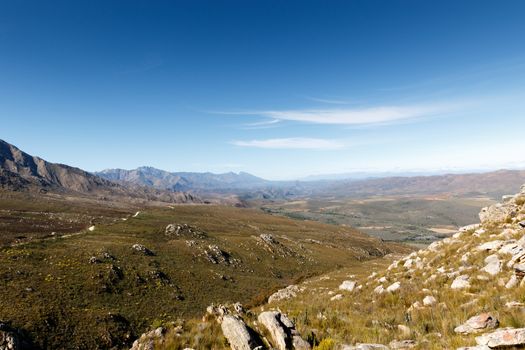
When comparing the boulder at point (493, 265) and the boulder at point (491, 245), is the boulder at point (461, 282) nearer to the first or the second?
the boulder at point (493, 265)

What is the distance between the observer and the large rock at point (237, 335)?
11974 mm

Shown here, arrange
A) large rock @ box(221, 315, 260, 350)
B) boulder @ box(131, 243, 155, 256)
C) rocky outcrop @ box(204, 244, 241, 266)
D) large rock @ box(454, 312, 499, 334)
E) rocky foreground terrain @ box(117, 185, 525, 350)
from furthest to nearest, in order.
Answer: rocky outcrop @ box(204, 244, 241, 266) < boulder @ box(131, 243, 155, 256) < large rock @ box(221, 315, 260, 350) < rocky foreground terrain @ box(117, 185, 525, 350) < large rock @ box(454, 312, 499, 334)

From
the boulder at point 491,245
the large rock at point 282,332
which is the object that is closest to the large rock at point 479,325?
the large rock at point 282,332

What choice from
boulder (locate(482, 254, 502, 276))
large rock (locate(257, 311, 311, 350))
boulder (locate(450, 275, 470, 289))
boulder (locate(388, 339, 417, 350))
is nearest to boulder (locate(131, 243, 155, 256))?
large rock (locate(257, 311, 311, 350))

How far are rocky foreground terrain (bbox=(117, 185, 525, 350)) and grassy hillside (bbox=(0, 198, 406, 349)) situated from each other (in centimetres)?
724

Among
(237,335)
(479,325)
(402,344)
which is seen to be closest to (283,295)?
(237,335)

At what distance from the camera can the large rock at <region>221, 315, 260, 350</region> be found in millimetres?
11974

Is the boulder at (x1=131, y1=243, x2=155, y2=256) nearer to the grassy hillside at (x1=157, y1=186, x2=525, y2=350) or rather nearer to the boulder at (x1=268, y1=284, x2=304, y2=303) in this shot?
the boulder at (x1=268, y1=284, x2=304, y2=303)

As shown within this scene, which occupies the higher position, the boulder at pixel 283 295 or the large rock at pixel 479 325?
the large rock at pixel 479 325

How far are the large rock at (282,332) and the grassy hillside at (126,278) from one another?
897 cm

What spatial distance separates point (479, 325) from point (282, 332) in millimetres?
7304

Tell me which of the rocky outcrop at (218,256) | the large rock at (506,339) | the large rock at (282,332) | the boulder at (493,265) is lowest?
the rocky outcrop at (218,256)

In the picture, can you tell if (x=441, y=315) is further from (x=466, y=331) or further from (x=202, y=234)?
(x=202, y=234)

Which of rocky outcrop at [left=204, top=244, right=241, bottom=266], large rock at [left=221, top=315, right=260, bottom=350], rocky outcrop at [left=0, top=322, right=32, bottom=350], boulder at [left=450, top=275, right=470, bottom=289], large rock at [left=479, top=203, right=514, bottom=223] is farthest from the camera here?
rocky outcrop at [left=204, top=244, right=241, bottom=266]
